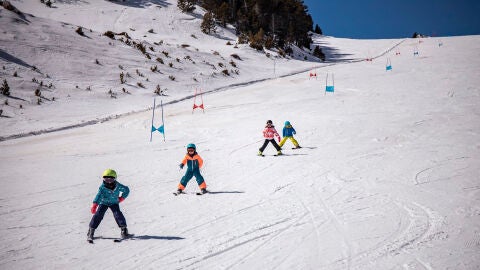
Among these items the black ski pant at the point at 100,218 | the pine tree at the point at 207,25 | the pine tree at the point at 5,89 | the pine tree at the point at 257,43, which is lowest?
the black ski pant at the point at 100,218

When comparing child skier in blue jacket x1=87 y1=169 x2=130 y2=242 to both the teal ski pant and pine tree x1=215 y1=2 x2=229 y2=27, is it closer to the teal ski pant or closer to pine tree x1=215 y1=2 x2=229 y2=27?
the teal ski pant

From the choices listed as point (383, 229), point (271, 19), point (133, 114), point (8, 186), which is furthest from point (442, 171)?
point (271, 19)

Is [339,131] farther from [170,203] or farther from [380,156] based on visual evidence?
[170,203]

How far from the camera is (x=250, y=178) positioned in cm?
835

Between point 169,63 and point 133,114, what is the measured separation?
36.0 ft

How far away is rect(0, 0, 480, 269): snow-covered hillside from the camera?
4676mm

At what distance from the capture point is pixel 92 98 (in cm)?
1941

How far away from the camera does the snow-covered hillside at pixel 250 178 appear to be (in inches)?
184

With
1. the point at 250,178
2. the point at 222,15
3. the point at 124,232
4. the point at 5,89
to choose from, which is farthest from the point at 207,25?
the point at 124,232

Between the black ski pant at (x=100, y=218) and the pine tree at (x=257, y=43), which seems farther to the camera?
the pine tree at (x=257, y=43)

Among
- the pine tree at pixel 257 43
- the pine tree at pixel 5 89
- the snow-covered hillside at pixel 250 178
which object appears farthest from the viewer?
the pine tree at pixel 257 43

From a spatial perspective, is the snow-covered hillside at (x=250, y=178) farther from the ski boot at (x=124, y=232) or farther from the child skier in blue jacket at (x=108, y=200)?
the child skier in blue jacket at (x=108, y=200)

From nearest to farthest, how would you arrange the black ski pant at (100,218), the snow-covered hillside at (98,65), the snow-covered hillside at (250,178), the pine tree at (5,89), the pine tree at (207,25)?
the snow-covered hillside at (250,178) < the black ski pant at (100,218) < the pine tree at (5,89) < the snow-covered hillside at (98,65) < the pine tree at (207,25)

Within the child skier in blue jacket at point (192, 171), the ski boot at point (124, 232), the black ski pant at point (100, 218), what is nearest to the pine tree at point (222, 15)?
the child skier in blue jacket at point (192, 171)
